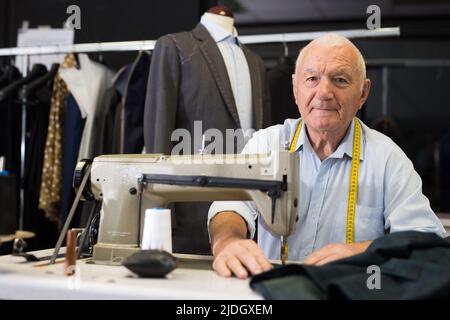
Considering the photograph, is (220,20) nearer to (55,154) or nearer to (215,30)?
(215,30)

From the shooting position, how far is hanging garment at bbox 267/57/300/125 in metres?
3.24

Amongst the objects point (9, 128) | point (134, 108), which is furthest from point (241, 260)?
point (9, 128)

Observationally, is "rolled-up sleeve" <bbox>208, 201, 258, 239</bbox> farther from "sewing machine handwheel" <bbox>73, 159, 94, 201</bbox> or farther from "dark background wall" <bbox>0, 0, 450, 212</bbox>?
"dark background wall" <bbox>0, 0, 450, 212</bbox>

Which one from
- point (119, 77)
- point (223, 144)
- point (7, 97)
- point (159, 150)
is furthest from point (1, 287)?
point (7, 97)

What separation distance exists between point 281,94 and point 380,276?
6.99ft

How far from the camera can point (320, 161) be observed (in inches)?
74.7

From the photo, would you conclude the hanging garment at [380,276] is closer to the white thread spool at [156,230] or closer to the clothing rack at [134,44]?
the white thread spool at [156,230]

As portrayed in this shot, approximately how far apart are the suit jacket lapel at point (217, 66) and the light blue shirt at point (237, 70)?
0.08 meters

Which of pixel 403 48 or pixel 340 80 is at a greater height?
pixel 403 48

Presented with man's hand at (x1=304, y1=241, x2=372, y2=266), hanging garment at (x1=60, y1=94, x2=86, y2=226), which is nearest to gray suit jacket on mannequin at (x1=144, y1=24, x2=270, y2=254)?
hanging garment at (x1=60, y1=94, x2=86, y2=226)

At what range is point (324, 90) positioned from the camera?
1.81 metres

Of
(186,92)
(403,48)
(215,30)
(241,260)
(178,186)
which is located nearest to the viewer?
(241,260)

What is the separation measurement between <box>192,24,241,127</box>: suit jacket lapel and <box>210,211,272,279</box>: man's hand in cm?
114

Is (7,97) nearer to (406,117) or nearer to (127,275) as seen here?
(127,275)
